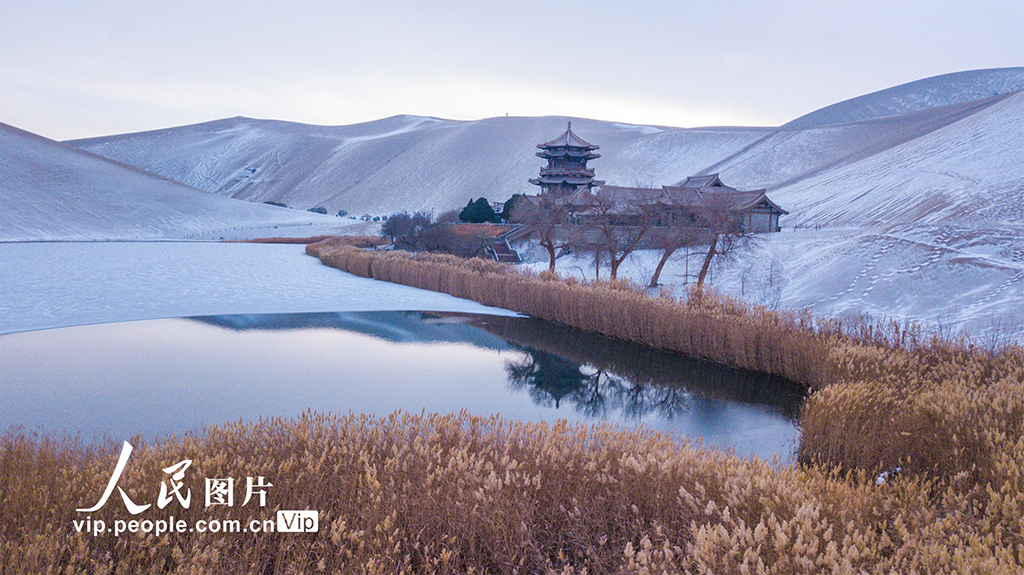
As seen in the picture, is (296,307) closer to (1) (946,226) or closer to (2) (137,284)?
(2) (137,284)

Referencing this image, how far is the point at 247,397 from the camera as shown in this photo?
9.41m

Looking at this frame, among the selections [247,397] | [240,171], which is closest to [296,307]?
[247,397]

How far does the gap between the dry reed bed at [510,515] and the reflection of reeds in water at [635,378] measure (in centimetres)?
486

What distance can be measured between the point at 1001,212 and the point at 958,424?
29.9m

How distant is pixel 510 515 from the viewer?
4.37 m

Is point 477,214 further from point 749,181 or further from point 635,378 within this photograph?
point 749,181

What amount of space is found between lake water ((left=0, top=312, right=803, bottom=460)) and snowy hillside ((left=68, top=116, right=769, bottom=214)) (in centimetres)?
8393

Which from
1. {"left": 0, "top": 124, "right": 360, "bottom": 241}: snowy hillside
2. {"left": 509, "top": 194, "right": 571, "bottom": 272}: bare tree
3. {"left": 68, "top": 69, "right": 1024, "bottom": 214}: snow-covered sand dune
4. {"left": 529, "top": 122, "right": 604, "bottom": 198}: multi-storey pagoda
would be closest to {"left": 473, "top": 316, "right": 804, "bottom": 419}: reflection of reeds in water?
{"left": 509, "top": 194, "right": 571, "bottom": 272}: bare tree

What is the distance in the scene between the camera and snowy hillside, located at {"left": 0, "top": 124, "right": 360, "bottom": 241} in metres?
56.7

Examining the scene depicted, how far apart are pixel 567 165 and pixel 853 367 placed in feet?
163

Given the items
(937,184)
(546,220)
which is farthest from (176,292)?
(937,184)

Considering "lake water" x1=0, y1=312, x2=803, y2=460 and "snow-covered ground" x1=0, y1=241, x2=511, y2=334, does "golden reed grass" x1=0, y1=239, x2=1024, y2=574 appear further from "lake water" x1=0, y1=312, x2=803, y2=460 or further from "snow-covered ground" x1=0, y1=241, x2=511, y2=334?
"snow-covered ground" x1=0, y1=241, x2=511, y2=334

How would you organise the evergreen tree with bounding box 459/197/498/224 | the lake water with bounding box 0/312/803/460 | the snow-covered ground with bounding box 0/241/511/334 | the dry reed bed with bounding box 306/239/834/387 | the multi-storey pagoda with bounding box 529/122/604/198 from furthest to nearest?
the multi-storey pagoda with bounding box 529/122/604/198 → the evergreen tree with bounding box 459/197/498/224 → the snow-covered ground with bounding box 0/241/511/334 → the dry reed bed with bounding box 306/239/834/387 → the lake water with bounding box 0/312/803/460

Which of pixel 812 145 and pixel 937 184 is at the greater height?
pixel 812 145
